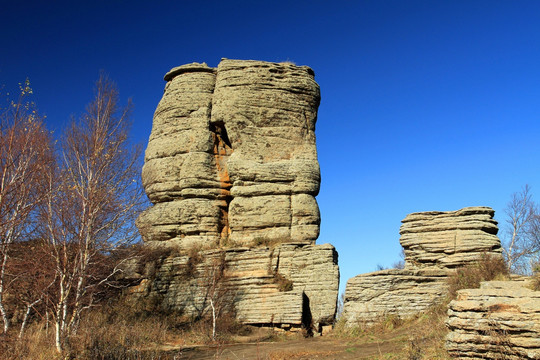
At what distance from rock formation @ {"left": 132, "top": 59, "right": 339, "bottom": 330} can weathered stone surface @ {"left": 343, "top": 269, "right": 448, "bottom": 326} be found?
3.93 ft

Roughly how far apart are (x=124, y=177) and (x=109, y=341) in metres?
3.95

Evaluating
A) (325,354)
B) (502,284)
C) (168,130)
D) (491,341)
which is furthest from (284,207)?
(491,341)

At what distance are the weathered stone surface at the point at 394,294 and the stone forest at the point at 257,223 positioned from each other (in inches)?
1.2

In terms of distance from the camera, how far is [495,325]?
7.55 metres

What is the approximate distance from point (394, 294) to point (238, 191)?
760 cm

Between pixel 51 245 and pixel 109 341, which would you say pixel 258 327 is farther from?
pixel 51 245

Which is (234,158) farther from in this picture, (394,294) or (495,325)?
(495,325)

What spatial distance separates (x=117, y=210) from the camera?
35.1 ft

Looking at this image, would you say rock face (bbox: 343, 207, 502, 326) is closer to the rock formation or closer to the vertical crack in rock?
the rock formation

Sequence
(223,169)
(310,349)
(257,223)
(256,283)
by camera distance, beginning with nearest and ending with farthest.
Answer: (310,349) → (256,283) → (257,223) → (223,169)

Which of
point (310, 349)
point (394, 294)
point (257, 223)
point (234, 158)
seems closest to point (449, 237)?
point (394, 294)

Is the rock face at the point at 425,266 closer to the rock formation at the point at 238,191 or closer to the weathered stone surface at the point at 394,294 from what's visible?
the weathered stone surface at the point at 394,294

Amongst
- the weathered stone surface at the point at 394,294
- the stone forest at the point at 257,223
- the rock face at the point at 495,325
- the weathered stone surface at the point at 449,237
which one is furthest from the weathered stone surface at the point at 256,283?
the rock face at the point at 495,325

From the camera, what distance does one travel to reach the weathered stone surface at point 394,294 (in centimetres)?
1378
